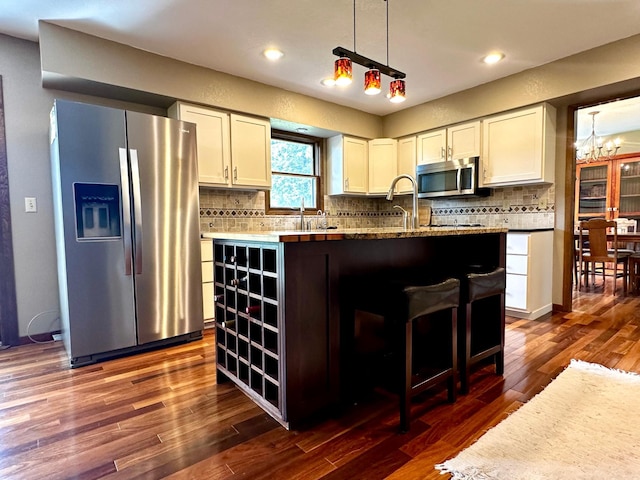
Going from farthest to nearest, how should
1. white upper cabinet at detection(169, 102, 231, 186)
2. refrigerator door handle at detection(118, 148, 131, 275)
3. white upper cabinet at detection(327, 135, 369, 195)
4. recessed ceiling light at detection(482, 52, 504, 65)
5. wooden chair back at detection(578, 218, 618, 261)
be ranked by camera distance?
wooden chair back at detection(578, 218, 618, 261) < white upper cabinet at detection(327, 135, 369, 195) < white upper cabinet at detection(169, 102, 231, 186) < recessed ceiling light at detection(482, 52, 504, 65) < refrigerator door handle at detection(118, 148, 131, 275)

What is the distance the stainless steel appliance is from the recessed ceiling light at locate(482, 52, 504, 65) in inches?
39.4

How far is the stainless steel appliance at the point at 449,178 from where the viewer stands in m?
3.84

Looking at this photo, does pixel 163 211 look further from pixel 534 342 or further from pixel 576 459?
pixel 534 342

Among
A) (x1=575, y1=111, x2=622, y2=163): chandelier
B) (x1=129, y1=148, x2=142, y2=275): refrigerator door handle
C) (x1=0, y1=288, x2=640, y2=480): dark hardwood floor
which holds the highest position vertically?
(x1=575, y1=111, x2=622, y2=163): chandelier

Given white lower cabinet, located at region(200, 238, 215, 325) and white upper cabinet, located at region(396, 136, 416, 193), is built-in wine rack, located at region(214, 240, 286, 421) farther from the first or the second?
white upper cabinet, located at region(396, 136, 416, 193)

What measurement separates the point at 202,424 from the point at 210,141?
2.50 meters

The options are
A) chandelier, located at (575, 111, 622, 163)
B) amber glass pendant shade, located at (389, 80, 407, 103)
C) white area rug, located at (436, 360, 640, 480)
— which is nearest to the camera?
white area rug, located at (436, 360, 640, 480)

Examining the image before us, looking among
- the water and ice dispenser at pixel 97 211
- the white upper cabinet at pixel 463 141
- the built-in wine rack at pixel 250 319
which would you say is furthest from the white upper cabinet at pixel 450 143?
the water and ice dispenser at pixel 97 211

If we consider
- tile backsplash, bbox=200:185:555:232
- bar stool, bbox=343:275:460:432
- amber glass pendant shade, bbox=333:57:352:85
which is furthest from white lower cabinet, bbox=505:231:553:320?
amber glass pendant shade, bbox=333:57:352:85

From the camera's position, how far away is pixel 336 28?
8.45 feet

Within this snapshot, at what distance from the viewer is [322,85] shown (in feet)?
12.1

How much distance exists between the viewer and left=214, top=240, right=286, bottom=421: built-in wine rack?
162cm

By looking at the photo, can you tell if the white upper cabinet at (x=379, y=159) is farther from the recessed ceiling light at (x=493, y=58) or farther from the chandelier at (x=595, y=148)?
the chandelier at (x=595, y=148)

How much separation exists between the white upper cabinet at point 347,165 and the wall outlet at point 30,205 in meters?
3.08
